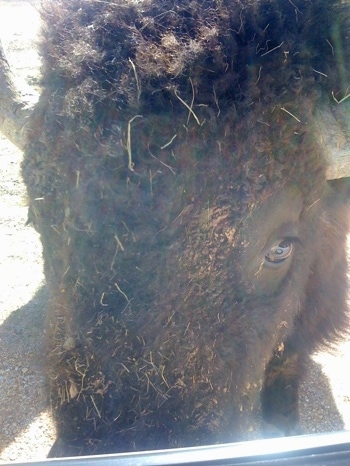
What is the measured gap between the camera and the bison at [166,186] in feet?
7.48

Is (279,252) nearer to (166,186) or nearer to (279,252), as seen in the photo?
(279,252)

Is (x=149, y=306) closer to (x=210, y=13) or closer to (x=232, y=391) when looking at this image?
(x=232, y=391)

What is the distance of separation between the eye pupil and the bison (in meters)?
0.11

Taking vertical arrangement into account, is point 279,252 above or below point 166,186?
below

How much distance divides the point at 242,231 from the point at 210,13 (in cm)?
107

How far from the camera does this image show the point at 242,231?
8.31 feet

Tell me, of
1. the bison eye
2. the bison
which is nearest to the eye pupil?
the bison eye

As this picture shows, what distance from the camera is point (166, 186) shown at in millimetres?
2283

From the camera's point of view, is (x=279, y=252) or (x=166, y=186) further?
(x=279, y=252)

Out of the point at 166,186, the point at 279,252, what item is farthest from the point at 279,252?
the point at 166,186

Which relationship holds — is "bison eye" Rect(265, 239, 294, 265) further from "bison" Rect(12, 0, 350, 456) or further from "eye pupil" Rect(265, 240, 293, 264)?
"bison" Rect(12, 0, 350, 456)

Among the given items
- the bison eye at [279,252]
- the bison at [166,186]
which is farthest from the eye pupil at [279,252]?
the bison at [166,186]

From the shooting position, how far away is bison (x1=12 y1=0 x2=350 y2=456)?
2.28 m

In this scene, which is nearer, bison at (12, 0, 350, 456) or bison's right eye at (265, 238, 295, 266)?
bison at (12, 0, 350, 456)
